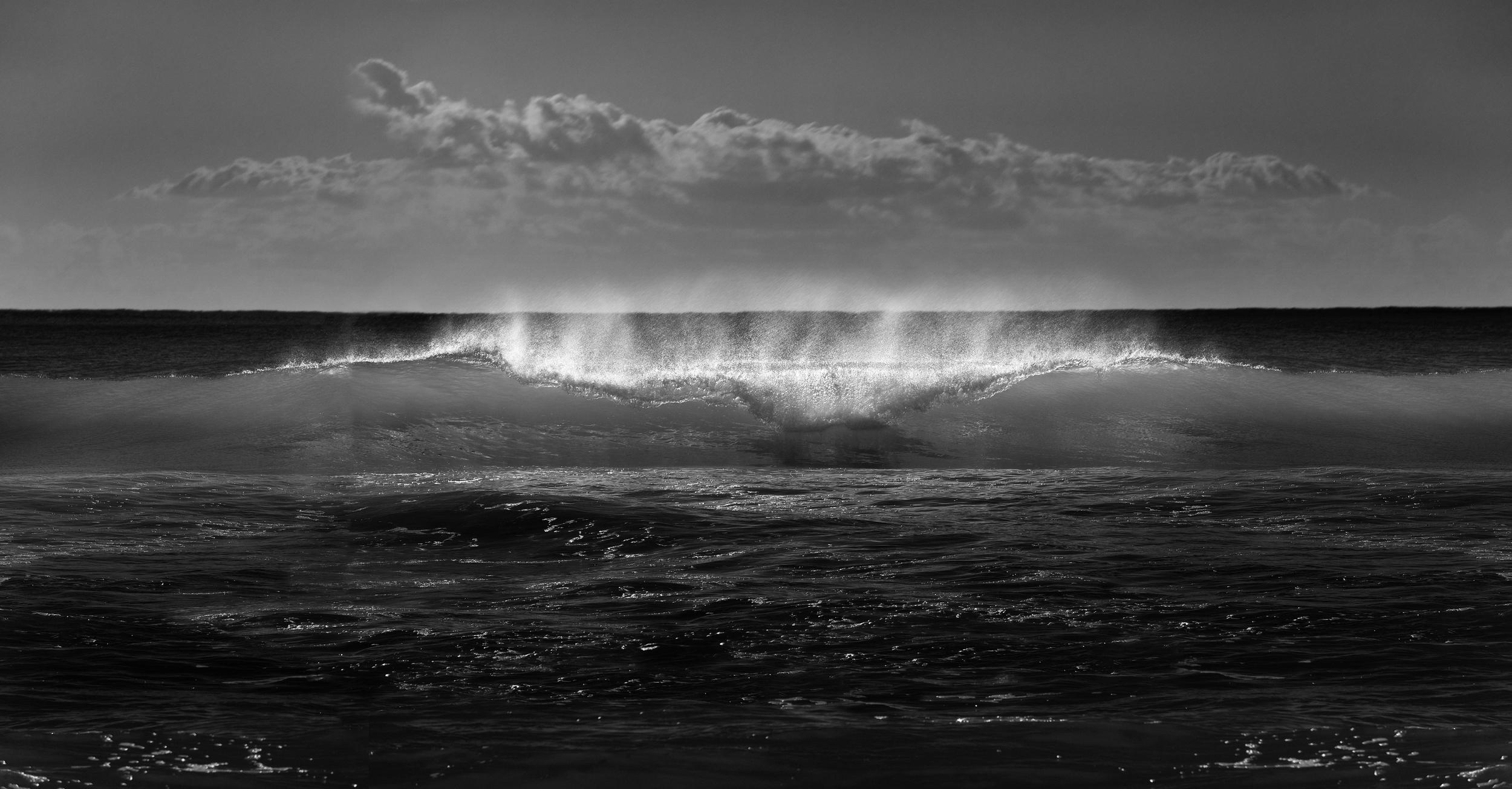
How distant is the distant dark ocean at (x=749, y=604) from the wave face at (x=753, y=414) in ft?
0.47

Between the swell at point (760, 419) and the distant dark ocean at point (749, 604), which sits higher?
the swell at point (760, 419)

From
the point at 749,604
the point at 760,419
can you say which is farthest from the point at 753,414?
the point at 749,604

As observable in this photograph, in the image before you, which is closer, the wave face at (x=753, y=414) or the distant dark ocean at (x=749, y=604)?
the distant dark ocean at (x=749, y=604)

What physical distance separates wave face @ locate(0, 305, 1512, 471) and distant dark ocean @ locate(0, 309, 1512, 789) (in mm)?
143

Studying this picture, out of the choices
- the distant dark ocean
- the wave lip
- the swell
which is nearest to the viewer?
the distant dark ocean

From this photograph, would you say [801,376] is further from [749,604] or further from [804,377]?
[749,604]

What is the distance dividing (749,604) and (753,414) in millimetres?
10717

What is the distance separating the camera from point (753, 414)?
17.3 metres

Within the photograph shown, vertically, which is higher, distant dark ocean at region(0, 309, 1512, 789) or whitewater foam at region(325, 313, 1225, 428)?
whitewater foam at region(325, 313, 1225, 428)

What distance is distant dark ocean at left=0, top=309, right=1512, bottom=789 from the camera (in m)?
4.47

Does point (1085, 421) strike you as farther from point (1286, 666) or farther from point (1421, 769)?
point (1421, 769)

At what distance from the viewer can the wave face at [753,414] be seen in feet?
49.8

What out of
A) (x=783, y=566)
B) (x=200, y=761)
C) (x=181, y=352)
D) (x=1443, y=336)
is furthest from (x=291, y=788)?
(x=1443, y=336)

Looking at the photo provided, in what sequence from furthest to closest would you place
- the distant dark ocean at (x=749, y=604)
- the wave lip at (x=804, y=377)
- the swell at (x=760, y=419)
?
the wave lip at (x=804, y=377) → the swell at (x=760, y=419) → the distant dark ocean at (x=749, y=604)
